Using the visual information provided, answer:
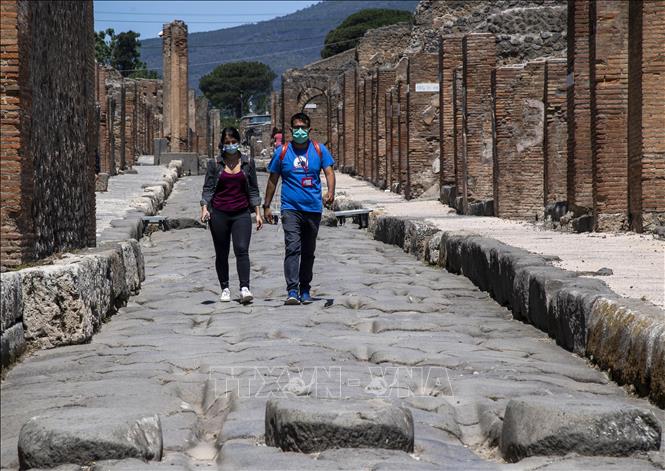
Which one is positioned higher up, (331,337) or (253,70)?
(253,70)

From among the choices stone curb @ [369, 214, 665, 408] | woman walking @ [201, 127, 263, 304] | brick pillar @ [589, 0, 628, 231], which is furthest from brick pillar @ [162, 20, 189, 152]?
woman walking @ [201, 127, 263, 304]

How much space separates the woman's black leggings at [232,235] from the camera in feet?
33.3

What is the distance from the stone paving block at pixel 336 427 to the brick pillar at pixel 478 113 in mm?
17206

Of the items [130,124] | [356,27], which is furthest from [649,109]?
[356,27]

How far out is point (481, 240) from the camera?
1175cm

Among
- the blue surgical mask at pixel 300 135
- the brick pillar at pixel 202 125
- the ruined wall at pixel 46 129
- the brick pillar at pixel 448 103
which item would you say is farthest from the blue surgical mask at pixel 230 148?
the brick pillar at pixel 202 125

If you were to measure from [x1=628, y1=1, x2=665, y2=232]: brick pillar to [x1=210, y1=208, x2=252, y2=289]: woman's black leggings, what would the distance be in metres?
5.14

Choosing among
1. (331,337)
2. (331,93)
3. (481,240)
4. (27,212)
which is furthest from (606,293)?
(331,93)

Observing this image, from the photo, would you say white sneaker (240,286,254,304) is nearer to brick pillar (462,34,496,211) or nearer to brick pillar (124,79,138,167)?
brick pillar (462,34,496,211)

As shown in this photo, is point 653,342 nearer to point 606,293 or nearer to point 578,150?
point 606,293

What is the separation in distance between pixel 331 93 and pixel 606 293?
46350 millimetres

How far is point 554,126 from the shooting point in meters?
18.1

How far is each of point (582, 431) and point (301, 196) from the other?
18.0 ft

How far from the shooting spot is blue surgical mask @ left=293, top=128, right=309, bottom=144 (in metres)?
10.0
